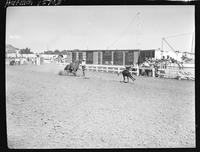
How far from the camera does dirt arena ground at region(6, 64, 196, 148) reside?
7.43 ft

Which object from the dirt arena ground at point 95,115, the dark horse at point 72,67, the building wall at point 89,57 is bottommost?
the dirt arena ground at point 95,115

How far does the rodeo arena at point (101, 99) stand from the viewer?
2.27m

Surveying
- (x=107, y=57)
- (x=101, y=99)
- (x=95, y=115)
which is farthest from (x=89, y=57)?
(x=95, y=115)

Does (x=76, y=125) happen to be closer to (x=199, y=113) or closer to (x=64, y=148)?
(x=64, y=148)

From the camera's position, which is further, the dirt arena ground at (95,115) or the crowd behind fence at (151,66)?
the crowd behind fence at (151,66)

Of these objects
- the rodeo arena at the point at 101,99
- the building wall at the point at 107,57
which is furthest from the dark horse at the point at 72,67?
the building wall at the point at 107,57

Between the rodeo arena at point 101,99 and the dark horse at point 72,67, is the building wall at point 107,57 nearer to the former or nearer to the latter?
the rodeo arena at point 101,99

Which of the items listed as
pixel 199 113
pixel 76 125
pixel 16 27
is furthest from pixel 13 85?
pixel 199 113

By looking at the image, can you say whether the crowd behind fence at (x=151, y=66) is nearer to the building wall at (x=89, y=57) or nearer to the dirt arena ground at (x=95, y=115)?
the dirt arena ground at (x=95, y=115)

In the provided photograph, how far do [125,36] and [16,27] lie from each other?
3.86 ft

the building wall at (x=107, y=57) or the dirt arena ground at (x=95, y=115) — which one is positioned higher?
the building wall at (x=107, y=57)

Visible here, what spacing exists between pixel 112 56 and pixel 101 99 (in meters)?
0.53

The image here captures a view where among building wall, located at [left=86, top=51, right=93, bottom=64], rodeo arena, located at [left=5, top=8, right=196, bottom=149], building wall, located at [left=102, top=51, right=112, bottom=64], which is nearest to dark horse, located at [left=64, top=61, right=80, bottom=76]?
rodeo arena, located at [left=5, top=8, right=196, bottom=149]

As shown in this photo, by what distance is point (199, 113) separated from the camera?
2252mm
